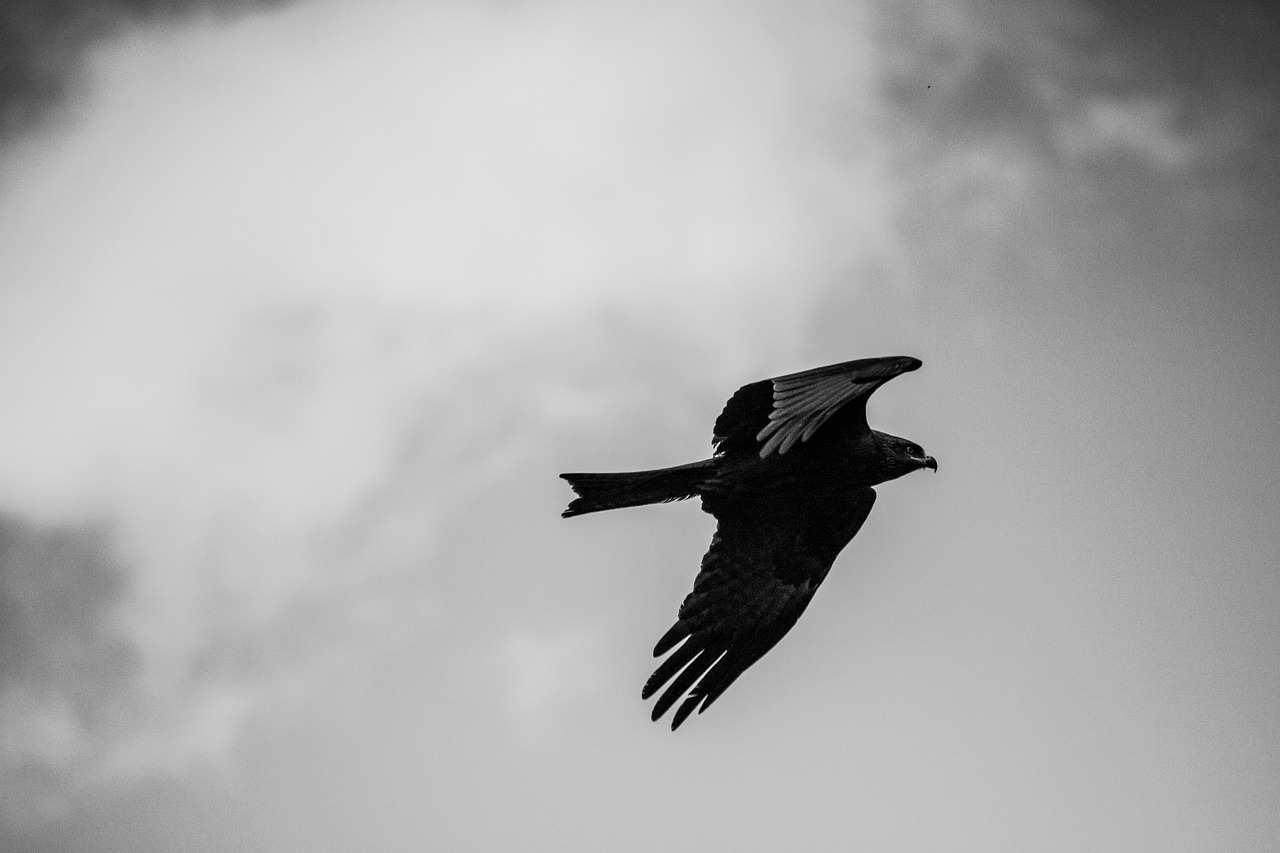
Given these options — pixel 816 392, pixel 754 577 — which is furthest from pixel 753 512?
pixel 816 392

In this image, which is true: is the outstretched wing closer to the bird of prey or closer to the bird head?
the bird of prey

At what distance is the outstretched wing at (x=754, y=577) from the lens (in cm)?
948

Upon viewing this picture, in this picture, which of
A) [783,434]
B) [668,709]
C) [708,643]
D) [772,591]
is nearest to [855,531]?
[772,591]

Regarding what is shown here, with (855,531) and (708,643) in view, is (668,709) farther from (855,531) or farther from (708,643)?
(855,531)

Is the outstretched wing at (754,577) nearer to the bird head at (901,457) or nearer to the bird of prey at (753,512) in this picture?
the bird of prey at (753,512)

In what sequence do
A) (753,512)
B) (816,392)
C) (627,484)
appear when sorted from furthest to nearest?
1. (753,512)
2. (627,484)
3. (816,392)

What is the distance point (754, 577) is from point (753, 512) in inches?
23.5

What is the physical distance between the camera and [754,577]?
9.92 meters

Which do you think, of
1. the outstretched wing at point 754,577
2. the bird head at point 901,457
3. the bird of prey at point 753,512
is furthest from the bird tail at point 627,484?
the bird head at point 901,457

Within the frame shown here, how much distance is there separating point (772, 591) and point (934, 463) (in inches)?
73.4

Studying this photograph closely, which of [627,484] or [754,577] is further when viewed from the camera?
[754,577]

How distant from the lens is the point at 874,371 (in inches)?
299

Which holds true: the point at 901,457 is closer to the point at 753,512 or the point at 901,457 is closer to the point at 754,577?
the point at 753,512

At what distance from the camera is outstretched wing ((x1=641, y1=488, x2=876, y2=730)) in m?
9.48
